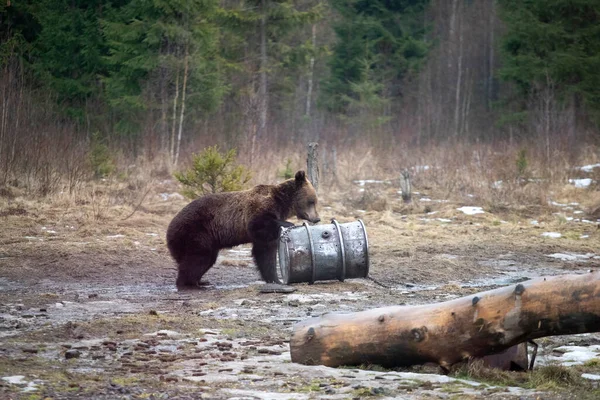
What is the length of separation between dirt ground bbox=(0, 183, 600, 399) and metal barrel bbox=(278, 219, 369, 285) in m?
0.21

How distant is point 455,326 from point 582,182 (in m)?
16.8

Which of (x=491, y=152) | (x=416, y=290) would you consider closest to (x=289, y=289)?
(x=416, y=290)

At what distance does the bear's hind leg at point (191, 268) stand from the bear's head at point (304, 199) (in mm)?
1487

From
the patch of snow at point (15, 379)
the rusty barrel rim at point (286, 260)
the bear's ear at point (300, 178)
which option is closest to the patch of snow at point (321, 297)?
the rusty barrel rim at point (286, 260)

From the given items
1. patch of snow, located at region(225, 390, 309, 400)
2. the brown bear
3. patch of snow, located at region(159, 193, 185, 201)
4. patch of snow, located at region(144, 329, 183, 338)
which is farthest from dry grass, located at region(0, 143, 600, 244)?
patch of snow, located at region(225, 390, 309, 400)

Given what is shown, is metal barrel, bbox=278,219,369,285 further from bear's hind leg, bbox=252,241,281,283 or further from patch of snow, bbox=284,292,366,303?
patch of snow, bbox=284,292,366,303

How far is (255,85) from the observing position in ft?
113

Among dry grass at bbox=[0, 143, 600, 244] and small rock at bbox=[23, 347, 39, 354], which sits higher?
dry grass at bbox=[0, 143, 600, 244]

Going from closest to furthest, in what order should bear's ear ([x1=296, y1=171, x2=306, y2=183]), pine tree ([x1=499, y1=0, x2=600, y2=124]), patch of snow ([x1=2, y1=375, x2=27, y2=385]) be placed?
patch of snow ([x1=2, y1=375, x2=27, y2=385])
bear's ear ([x1=296, y1=171, x2=306, y2=183])
pine tree ([x1=499, y1=0, x2=600, y2=124])

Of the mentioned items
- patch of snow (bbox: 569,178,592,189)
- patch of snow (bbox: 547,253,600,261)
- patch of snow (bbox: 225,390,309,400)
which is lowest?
patch of snow (bbox: 547,253,600,261)

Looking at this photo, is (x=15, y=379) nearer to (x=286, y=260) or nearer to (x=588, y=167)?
(x=286, y=260)

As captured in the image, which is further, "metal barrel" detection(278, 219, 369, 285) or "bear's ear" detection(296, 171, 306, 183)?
"bear's ear" detection(296, 171, 306, 183)

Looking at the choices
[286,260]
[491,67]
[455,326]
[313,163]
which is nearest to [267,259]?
[286,260]

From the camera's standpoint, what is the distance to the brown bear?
10914mm
